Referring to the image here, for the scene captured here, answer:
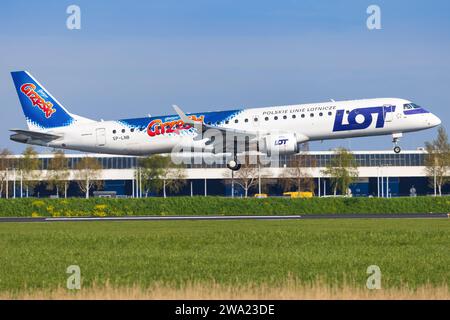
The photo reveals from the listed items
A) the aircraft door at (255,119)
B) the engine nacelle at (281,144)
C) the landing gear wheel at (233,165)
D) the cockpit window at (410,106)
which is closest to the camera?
the engine nacelle at (281,144)

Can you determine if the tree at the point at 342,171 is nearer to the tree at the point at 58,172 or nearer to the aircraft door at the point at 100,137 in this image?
the tree at the point at 58,172

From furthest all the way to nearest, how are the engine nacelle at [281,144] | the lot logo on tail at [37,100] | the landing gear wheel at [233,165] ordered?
1. the lot logo on tail at [37,100]
2. the landing gear wheel at [233,165]
3. the engine nacelle at [281,144]

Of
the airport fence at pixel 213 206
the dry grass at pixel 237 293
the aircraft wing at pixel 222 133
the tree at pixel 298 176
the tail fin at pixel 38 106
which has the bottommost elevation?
the dry grass at pixel 237 293

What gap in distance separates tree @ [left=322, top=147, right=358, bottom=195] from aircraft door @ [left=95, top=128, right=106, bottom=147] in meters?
78.1

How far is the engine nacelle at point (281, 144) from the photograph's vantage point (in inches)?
2287

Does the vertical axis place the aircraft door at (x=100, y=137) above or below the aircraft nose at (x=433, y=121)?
below

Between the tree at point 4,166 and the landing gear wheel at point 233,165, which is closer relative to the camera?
the landing gear wheel at point 233,165

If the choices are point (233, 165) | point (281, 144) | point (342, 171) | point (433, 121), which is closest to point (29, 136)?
point (233, 165)

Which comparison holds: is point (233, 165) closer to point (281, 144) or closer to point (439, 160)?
point (281, 144)

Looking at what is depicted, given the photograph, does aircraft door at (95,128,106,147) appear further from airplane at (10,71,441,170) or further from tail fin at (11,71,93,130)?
tail fin at (11,71,93,130)

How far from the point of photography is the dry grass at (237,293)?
19.0 m

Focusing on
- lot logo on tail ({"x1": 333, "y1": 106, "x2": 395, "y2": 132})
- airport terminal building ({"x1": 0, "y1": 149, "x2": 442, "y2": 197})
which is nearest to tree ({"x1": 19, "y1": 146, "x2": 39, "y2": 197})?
airport terminal building ({"x1": 0, "y1": 149, "x2": 442, "y2": 197})

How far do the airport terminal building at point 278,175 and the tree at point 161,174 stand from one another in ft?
8.28

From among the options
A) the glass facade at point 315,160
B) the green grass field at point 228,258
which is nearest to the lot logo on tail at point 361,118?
the green grass field at point 228,258
